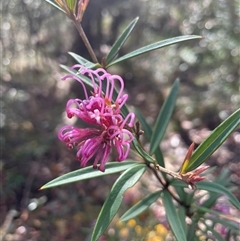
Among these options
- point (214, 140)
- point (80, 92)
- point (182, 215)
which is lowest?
point (80, 92)

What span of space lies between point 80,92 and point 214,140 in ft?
5.81

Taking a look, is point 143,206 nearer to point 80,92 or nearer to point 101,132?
point 101,132

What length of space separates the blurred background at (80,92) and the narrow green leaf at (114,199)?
75 centimetres

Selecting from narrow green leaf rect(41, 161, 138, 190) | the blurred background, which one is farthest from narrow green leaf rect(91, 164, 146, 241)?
the blurred background

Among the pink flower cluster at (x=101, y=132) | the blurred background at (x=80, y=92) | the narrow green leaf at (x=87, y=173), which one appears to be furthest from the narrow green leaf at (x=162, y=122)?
the blurred background at (x=80, y=92)

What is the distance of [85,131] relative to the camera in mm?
591

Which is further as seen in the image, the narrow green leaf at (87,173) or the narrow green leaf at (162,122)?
the narrow green leaf at (162,122)

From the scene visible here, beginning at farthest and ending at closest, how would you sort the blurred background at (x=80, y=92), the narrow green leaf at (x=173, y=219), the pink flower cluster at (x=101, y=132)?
the blurred background at (x=80, y=92) < the narrow green leaf at (x=173, y=219) < the pink flower cluster at (x=101, y=132)

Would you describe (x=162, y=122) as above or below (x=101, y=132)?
below

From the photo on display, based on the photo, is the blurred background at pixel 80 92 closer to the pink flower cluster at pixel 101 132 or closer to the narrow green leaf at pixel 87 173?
the narrow green leaf at pixel 87 173

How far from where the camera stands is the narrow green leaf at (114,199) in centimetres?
61

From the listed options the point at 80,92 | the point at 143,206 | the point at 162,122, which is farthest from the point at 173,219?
the point at 80,92

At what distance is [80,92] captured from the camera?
2.36 meters

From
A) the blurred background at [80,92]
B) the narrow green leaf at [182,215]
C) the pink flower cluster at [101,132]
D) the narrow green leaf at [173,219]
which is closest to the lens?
the pink flower cluster at [101,132]
